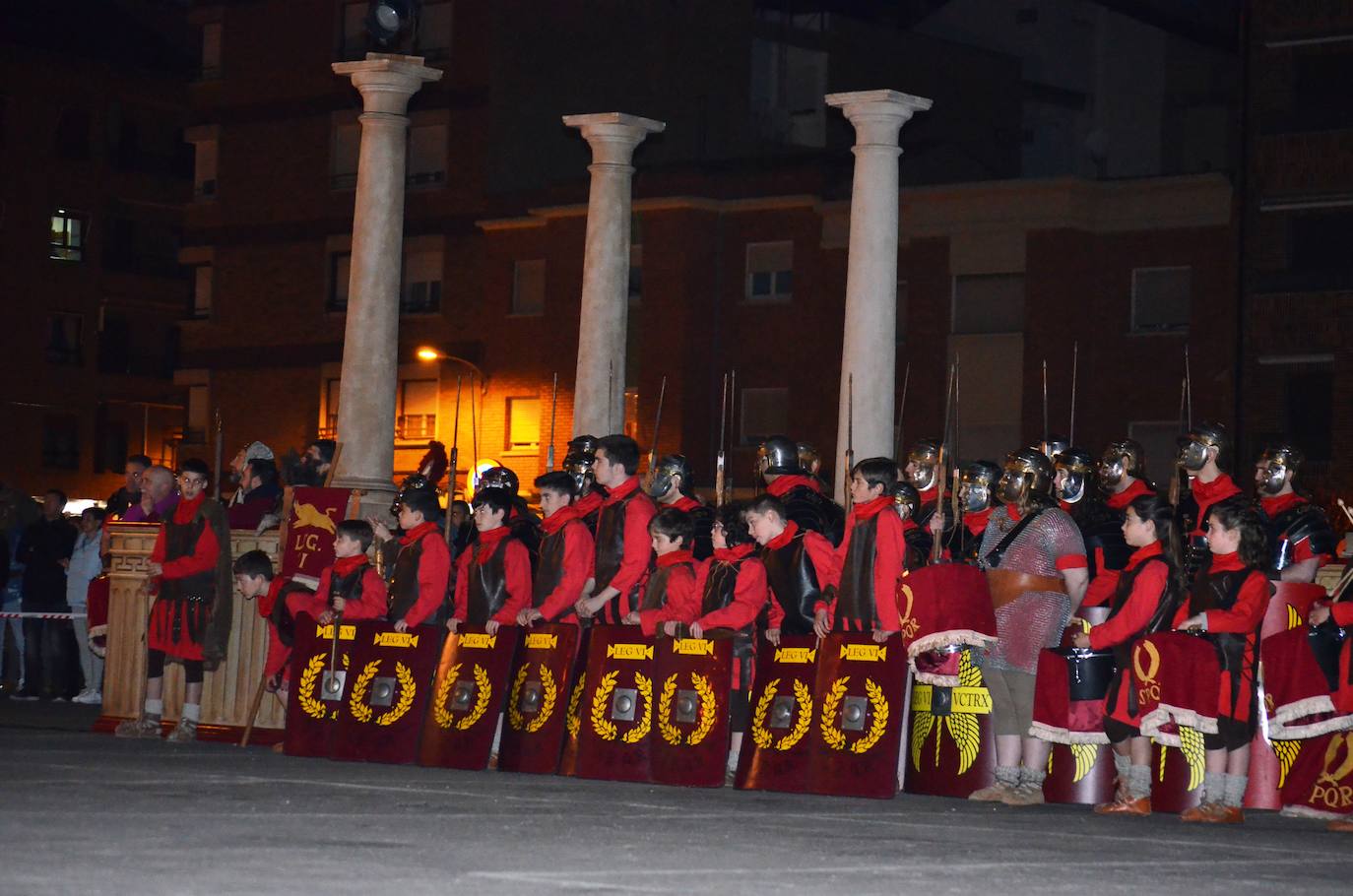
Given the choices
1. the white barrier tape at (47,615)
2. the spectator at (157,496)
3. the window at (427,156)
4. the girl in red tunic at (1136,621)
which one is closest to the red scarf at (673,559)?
the girl in red tunic at (1136,621)

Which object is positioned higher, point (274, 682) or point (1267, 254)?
point (1267, 254)

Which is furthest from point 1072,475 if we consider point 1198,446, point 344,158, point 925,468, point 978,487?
point 344,158

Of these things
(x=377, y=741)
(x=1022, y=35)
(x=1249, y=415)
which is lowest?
(x=377, y=741)

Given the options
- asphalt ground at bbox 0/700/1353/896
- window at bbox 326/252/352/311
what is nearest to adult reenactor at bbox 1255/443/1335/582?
asphalt ground at bbox 0/700/1353/896

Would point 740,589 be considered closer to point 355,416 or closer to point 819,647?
point 819,647

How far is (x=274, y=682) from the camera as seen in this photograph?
18.3m

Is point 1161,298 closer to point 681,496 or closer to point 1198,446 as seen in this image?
point 681,496

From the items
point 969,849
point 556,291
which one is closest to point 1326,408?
point 556,291

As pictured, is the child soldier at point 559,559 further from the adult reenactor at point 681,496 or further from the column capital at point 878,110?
the column capital at point 878,110

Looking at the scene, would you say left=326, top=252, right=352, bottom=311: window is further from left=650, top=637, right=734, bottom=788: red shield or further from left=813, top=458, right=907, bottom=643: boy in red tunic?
left=813, top=458, right=907, bottom=643: boy in red tunic

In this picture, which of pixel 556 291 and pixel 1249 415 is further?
pixel 556 291

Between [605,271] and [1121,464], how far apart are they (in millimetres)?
15716

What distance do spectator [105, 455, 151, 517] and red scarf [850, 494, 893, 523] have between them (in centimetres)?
816

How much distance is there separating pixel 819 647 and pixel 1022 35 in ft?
152
